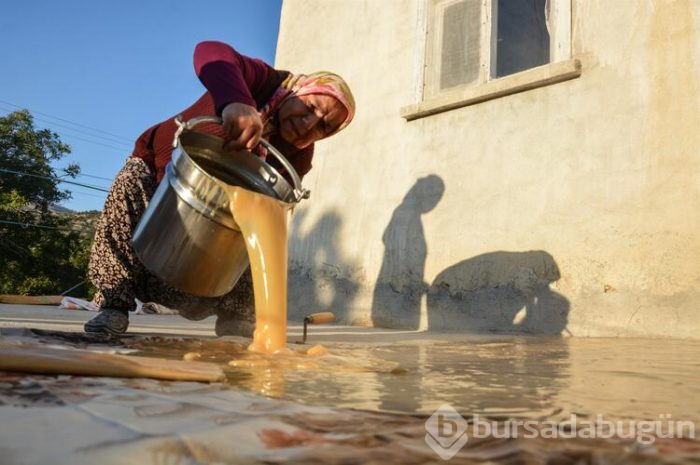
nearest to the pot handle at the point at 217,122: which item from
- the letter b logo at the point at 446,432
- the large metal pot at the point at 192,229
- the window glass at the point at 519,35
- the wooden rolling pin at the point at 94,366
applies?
the large metal pot at the point at 192,229

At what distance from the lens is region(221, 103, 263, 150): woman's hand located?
1.89m

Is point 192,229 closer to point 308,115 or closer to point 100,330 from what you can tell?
point 100,330

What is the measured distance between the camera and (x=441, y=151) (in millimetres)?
4223

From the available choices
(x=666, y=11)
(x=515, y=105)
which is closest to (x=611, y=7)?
(x=666, y=11)

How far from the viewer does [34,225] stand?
17281 mm

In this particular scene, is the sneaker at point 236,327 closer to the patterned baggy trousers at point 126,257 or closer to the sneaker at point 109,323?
the patterned baggy trousers at point 126,257

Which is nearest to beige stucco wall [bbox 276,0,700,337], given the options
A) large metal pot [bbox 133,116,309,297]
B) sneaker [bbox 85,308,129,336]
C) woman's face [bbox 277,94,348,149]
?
woman's face [bbox 277,94,348,149]

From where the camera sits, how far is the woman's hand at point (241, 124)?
1888mm

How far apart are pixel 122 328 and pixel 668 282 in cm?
276

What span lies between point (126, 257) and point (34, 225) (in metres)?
17.2

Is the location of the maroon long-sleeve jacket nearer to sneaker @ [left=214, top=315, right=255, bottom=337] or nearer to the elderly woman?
the elderly woman

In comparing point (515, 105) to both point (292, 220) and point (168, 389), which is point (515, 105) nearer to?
point (292, 220)

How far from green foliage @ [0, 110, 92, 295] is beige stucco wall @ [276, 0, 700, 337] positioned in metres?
15.3

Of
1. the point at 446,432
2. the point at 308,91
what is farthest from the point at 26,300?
the point at 446,432
